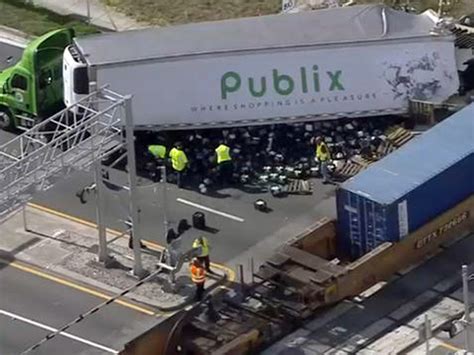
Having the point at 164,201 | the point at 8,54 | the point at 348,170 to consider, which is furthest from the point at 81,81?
the point at 8,54

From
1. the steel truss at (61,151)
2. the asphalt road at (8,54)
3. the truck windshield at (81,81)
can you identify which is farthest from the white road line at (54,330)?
the asphalt road at (8,54)

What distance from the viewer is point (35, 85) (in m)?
51.9

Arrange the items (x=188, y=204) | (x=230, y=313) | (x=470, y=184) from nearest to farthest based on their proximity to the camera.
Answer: (x=230, y=313) < (x=470, y=184) < (x=188, y=204)

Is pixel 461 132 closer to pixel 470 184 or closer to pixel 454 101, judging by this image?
pixel 470 184

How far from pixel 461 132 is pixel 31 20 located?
19803mm

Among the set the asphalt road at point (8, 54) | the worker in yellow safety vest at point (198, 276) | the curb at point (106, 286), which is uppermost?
the asphalt road at point (8, 54)

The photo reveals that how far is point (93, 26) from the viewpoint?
2350 inches

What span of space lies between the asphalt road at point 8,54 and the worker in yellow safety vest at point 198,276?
656 inches

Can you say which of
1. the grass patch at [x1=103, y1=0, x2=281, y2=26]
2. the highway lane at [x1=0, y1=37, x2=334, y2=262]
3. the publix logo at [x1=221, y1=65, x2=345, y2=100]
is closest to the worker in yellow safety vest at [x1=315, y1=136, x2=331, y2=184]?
the highway lane at [x1=0, y1=37, x2=334, y2=262]

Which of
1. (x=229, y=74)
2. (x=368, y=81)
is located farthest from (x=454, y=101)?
(x=229, y=74)

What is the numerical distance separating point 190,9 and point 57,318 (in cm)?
1984

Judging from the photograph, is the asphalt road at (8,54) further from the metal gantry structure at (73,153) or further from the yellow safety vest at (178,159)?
the metal gantry structure at (73,153)

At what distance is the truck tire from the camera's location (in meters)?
52.7

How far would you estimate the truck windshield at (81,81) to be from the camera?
49.2 m
